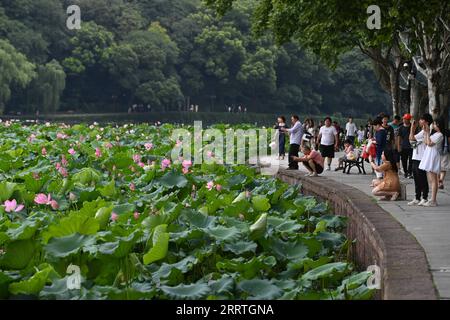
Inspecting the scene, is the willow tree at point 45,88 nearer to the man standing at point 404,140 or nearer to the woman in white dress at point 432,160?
the man standing at point 404,140

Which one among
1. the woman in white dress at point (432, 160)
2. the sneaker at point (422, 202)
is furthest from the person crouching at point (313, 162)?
the woman in white dress at point (432, 160)

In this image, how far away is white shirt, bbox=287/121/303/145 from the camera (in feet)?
54.6

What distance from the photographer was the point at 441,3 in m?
16.8

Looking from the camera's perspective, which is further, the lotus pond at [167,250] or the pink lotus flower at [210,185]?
the pink lotus flower at [210,185]

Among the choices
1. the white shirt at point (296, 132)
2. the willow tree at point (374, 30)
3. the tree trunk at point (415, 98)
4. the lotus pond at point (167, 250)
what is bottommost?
the lotus pond at point (167, 250)

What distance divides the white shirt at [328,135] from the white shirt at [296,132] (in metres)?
1.51

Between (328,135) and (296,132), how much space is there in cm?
181

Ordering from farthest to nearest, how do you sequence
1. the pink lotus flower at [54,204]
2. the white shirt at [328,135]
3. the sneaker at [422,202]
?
the white shirt at [328,135] → the sneaker at [422,202] → the pink lotus flower at [54,204]

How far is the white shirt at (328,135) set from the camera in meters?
18.3

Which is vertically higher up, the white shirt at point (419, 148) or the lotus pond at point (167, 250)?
the white shirt at point (419, 148)

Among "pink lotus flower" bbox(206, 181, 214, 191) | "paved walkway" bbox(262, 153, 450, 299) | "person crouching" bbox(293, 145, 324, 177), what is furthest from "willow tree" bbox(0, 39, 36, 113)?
"pink lotus flower" bbox(206, 181, 214, 191)

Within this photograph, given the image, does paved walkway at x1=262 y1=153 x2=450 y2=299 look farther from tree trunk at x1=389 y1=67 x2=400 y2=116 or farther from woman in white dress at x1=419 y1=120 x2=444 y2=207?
tree trunk at x1=389 y1=67 x2=400 y2=116

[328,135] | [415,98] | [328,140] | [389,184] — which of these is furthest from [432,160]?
[415,98]
